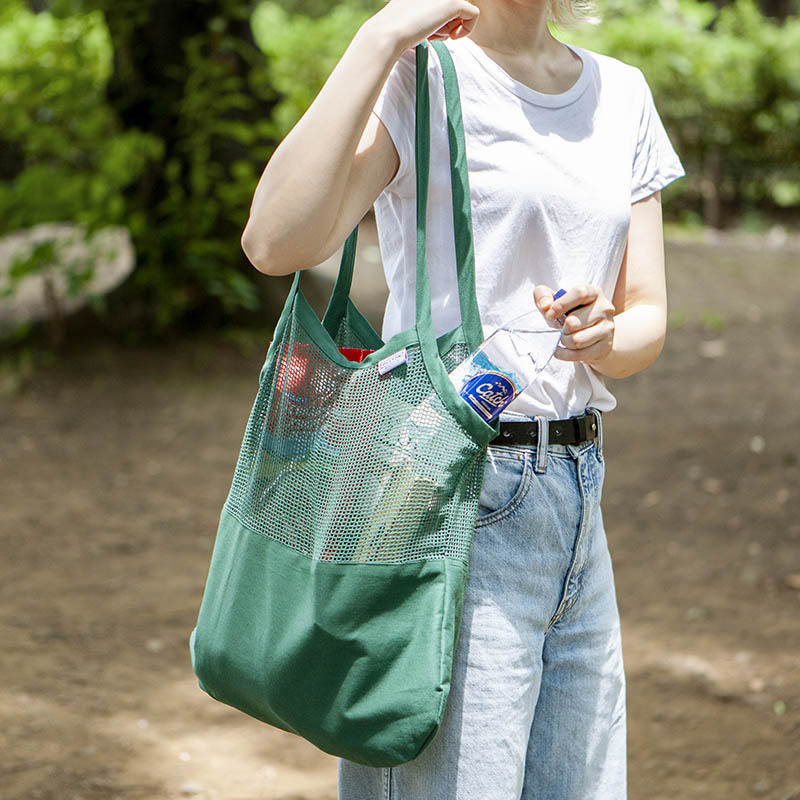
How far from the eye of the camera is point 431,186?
4.66 ft

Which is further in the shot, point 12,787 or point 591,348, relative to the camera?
point 12,787

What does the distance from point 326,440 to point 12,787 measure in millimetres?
2050

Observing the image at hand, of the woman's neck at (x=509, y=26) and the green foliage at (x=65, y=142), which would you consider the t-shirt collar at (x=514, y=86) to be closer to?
the woman's neck at (x=509, y=26)

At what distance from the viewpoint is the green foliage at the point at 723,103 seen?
10.9 meters

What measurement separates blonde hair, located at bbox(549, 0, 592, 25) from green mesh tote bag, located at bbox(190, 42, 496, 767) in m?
0.35

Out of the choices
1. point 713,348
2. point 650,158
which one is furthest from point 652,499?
point 650,158

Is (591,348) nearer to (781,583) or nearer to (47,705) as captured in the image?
(47,705)

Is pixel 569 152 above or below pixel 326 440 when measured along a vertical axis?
above

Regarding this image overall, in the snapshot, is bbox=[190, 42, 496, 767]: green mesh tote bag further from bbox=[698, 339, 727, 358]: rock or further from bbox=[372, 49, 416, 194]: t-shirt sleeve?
bbox=[698, 339, 727, 358]: rock

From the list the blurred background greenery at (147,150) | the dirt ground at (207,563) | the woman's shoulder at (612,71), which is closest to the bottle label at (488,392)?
the woman's shoulder at (612,71)

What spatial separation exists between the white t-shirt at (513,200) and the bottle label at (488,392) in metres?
0.12

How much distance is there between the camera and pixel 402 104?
1408 millimetres

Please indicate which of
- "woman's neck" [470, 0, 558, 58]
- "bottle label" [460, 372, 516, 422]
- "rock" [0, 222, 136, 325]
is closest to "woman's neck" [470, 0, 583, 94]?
"woman's neck" [470, 0, 558, 58]

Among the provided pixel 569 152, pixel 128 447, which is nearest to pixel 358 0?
pixel 128 447
